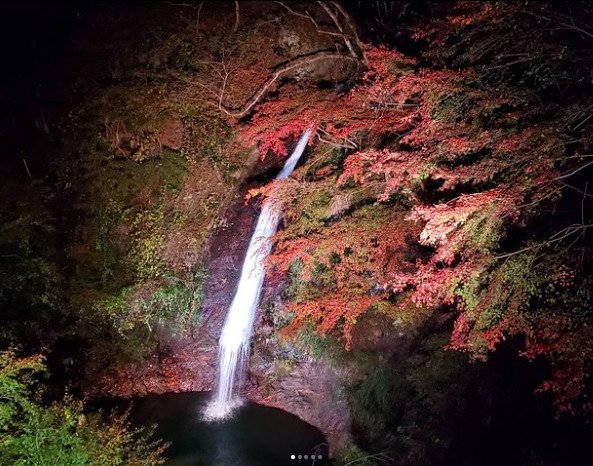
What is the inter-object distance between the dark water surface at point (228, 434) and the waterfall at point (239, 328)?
1.01ft

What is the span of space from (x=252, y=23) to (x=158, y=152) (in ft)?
16.8

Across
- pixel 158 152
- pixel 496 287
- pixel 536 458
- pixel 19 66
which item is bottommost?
pixel 536 458

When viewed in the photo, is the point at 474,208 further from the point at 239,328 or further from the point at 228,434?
the point at 239,328

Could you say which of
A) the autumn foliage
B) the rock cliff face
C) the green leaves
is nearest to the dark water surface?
the rock cliff face

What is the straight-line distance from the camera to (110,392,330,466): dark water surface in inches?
273

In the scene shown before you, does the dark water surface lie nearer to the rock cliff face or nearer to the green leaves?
the rock cliff face

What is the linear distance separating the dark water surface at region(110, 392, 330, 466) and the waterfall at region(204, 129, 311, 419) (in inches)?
12.1

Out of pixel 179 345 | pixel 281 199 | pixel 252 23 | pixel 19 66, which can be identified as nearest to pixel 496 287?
pixel 281 199

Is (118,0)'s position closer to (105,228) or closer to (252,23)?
(252,23)

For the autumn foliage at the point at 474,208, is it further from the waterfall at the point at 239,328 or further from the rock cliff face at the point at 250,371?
the waterfall at the point at 239,328

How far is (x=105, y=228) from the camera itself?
9.04m

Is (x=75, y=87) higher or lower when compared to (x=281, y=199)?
higher

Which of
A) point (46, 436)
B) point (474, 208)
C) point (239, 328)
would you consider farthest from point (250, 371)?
point (474, 208)

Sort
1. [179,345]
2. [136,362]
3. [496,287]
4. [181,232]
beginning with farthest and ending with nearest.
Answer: [181,232] → [179,345] → [136,362] → [496,287]
